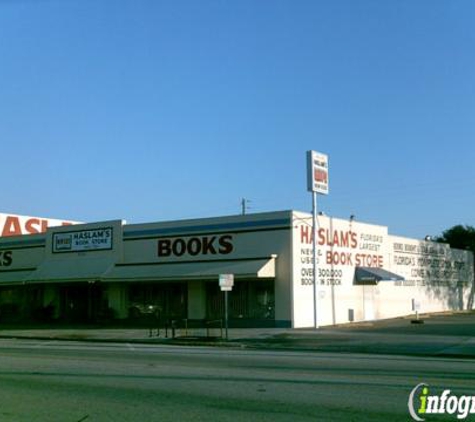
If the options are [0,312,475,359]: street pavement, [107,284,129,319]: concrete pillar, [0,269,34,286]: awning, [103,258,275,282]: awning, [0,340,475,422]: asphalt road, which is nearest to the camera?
[0,340,475,422]: asphalt road

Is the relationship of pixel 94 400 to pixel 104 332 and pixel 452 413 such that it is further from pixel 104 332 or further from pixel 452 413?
pixel 104 332

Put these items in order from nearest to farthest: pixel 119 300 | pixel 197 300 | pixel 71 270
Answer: pixel 197 300 → pixel 119 300 → pixel 71 270

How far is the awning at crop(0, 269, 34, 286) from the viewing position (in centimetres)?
4362

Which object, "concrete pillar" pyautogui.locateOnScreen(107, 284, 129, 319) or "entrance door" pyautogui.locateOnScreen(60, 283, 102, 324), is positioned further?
"entrance door" pyautogui.locateOnScreen(60, 283, 102, 324)

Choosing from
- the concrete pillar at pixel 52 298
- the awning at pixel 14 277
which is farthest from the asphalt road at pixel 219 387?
the concrete pillar at pixel 52 298

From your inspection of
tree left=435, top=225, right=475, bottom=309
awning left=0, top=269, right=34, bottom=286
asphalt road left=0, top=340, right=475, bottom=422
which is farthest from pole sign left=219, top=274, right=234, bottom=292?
tree left=435, top=225, right=475, bottom=309

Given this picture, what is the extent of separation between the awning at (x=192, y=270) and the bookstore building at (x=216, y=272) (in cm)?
6

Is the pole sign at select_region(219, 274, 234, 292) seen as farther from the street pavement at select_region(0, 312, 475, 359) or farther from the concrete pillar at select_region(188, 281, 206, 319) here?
the concrete pillar at select_region(188, 281, 206, 319)

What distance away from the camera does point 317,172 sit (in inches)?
1324
